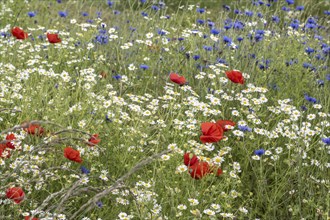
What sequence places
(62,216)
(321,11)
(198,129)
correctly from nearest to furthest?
(62,216) → (198,129) → (321,11)

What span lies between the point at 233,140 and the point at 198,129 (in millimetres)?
282

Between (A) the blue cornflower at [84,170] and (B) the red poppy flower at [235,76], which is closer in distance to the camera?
(A) the blue cornflower at [84,170]

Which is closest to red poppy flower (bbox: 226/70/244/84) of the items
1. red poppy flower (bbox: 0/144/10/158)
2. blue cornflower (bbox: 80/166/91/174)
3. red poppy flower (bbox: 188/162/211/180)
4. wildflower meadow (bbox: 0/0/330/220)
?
wildflower meadow (bbox: 0/0/330/220)

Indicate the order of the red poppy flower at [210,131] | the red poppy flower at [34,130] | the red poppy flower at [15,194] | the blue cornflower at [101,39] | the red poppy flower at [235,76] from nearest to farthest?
the red poppy flower at [15,194] < the red poppy flower at [210,131] < the red poppy flower at [34,130] < the red poppy flower at [235,76] < the blue cornflower at [101,39]

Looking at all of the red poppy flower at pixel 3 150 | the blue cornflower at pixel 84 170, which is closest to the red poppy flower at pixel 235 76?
the blue cornflower at pixel 84 170

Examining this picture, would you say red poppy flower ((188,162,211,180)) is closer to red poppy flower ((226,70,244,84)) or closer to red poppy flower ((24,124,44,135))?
red poppy flower ((24,124,44,135))

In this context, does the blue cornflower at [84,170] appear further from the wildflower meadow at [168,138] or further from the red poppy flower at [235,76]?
the red poppy flower at [235,76]

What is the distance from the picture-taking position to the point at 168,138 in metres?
3.25

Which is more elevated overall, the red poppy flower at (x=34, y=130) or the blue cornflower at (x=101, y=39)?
the red poppy flower at (x=34, y=130)

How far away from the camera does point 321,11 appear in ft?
27.3

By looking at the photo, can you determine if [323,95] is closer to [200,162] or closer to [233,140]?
[233,140]

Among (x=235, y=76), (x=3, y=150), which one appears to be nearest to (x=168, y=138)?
(x=235, y=76)

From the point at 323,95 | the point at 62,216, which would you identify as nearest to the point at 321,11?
the point at 323,95

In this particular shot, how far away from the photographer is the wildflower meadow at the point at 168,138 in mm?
2516
